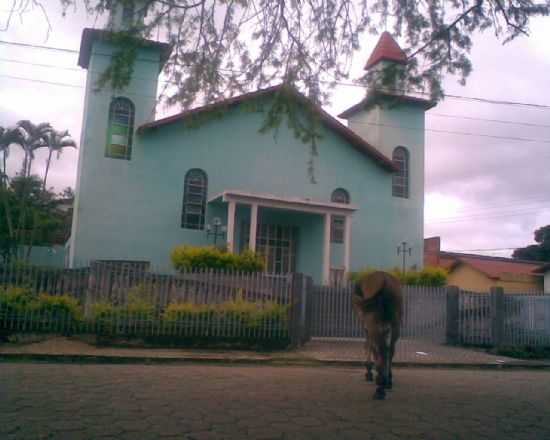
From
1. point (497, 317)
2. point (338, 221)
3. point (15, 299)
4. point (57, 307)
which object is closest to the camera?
point (15, 299)

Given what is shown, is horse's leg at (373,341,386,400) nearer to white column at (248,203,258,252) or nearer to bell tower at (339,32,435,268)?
white column at (248,203,258,252)

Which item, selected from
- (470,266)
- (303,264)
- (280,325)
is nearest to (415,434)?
(280,325)

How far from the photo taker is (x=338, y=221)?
78.7ft

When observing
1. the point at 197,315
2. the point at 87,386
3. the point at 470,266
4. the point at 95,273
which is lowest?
the point at 87,386

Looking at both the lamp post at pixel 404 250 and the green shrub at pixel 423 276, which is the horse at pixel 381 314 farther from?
the lamp post at pixel 404 250

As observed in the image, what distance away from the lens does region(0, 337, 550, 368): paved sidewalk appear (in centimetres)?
1080

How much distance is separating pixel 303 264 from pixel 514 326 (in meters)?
10.0

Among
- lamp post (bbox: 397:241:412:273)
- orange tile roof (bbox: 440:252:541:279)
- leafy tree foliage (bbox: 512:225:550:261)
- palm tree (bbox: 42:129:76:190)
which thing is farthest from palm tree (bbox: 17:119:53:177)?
leafy tree foliage (bbox: 512:225:550:261)

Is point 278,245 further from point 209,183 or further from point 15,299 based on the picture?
point 15,299

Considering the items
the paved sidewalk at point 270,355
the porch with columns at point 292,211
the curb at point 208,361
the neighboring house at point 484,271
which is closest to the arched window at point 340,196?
the porch with columns at point 292,211

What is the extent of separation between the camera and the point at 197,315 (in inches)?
496

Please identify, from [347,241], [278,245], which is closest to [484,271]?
[347,241]

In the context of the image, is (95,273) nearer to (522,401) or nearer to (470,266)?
(522,401)

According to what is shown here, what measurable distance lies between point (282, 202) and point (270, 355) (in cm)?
967
